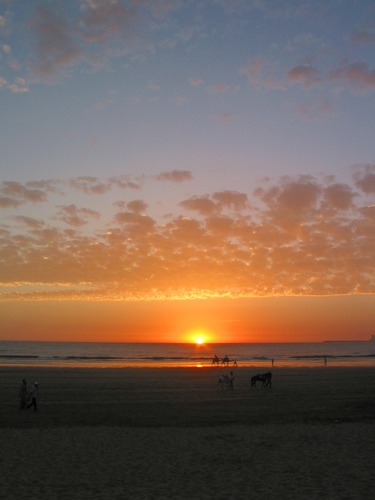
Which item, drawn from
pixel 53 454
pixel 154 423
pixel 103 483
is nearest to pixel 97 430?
pixel 154 423

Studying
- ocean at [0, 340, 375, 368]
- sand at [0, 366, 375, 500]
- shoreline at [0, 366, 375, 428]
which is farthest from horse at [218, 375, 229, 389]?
ocean at [0, 340, 375, 368]

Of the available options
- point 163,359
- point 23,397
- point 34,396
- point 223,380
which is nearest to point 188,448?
point 34,396

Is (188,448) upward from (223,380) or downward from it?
A: downward

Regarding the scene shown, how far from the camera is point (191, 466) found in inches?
483

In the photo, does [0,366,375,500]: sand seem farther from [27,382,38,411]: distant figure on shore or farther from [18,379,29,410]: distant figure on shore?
[18,379,29,410]: distant figure on shore

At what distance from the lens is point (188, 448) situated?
14.2 metres

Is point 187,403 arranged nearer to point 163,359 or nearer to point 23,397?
point 23,397

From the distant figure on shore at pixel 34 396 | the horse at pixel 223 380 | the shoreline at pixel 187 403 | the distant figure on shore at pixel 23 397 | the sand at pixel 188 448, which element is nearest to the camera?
the sand at pixel 188 448

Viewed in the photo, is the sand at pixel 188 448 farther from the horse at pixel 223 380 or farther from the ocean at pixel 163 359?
the ocean at pixel 163 359

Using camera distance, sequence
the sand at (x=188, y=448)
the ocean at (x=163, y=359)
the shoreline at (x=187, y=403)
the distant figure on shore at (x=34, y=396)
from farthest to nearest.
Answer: the ocean at (x=163, y=359) → the distant figure on shore at (x=34, y=396) → the shoreline at (x=187, y=403) → the sand at (x=188, y=448)

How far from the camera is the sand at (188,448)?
10.4 metres

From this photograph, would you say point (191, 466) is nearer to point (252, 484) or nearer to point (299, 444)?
point (252, 484)

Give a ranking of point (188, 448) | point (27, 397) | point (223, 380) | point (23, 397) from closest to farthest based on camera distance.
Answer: point (188, 448) → point (23, 397) → point (27, 397) → point (223, 380)

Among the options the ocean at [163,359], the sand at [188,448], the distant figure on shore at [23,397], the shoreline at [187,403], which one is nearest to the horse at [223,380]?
the shoreline at [187,403]
